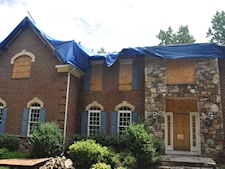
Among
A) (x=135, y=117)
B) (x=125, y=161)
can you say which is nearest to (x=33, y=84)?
(x=135, y=117)

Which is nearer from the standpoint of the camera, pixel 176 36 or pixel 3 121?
pixel 3 121

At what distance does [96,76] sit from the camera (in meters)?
12.6

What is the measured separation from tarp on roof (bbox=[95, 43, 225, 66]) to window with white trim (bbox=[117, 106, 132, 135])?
276 cm

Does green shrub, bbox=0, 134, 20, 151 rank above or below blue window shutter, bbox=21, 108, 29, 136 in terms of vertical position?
below

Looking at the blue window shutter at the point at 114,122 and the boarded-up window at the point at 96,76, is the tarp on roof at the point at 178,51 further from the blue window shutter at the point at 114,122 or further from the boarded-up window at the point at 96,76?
the blue window shutter at the point at 114,122

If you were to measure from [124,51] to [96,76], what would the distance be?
2.34m

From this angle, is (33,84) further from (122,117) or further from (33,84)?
(122,117)

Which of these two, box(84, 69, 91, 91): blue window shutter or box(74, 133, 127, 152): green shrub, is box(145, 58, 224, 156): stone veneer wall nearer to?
box(74, 133, 127, 152): green shrub

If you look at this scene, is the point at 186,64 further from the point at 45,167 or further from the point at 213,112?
the point at 45,167

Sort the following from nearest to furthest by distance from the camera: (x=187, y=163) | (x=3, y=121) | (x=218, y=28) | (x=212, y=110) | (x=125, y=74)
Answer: (x=187, y=163), (x=212, y=110), (x=125, y=74), (x=3, y=121), (x=218, y=28)

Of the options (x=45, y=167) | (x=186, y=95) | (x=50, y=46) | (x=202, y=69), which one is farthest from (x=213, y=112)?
(x=50, y=46)

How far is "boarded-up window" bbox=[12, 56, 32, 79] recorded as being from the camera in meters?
Result: 12.5

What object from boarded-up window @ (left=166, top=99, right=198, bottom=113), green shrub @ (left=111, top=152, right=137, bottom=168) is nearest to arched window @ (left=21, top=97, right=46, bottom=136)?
green shrub @ (left=111, top=152, right=137, bottom=168)

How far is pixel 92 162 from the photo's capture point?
8703mm
